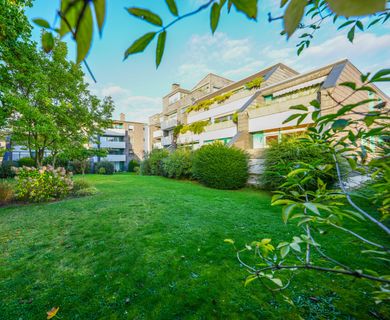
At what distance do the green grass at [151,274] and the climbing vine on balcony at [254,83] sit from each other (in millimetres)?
13792

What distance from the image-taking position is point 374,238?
377cm

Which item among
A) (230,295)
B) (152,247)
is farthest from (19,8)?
(230,295)

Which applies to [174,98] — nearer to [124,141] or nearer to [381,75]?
[124,141]

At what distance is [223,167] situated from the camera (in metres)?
10.9

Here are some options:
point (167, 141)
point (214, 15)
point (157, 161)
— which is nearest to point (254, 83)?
point (157, 161)

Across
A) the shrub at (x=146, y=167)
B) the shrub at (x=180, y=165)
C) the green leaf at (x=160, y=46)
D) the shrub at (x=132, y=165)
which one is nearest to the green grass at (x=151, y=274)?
the green leaf at (x=160, y=46)

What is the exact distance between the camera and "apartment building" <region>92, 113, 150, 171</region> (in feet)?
120

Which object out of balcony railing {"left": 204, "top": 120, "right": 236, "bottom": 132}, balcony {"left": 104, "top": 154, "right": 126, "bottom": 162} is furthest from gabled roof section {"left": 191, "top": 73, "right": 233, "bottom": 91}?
balcony {"left": 104, "top": 154, "right": 126, "bottom": 162}

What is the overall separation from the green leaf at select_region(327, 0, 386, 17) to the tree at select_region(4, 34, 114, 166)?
6.25 meters

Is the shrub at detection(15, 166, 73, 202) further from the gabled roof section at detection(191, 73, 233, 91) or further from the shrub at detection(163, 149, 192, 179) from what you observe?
the gabled roof section at detection(191, 73, 233, 91)

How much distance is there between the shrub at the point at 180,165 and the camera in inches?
569

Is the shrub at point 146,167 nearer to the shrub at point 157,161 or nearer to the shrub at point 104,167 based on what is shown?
the shrub at point 157,161

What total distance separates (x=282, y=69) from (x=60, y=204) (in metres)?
18.4

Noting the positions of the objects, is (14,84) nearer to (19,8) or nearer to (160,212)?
(19,8)
